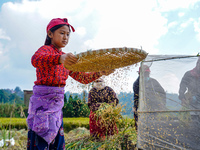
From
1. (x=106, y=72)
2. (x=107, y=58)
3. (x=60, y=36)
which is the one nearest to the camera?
(x=107, y=58)

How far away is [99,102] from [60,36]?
2336 millimetres

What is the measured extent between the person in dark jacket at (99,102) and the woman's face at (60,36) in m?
1.79

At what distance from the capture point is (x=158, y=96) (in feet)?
9.74

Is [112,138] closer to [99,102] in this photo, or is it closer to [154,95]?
[99,102]

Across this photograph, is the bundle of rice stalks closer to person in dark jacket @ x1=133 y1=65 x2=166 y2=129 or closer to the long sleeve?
person in dark jacket @ x1=133 y1=65 x2=166 y2=129

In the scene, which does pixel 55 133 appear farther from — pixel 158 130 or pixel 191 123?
pixel 191 123

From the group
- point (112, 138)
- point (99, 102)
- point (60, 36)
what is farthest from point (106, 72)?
point (99, 102)

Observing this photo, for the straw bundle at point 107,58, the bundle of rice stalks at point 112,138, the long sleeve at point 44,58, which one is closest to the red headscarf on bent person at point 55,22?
the long sleeve at point 44,58

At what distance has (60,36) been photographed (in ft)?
6.61

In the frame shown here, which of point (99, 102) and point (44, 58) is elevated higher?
point (44, 58)

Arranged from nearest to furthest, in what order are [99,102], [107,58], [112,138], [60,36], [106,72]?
1. [107,58]
2. [60,36]
3. [106,72]
4. [112,138]
5. [99,102]

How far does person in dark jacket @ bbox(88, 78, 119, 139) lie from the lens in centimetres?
380

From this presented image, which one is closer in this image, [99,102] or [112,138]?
[112,138]

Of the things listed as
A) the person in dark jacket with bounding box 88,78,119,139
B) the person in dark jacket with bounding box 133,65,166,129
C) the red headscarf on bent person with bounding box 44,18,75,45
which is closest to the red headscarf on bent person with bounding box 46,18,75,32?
the red headscarf on bent person with bounding box 44,18,75,45
